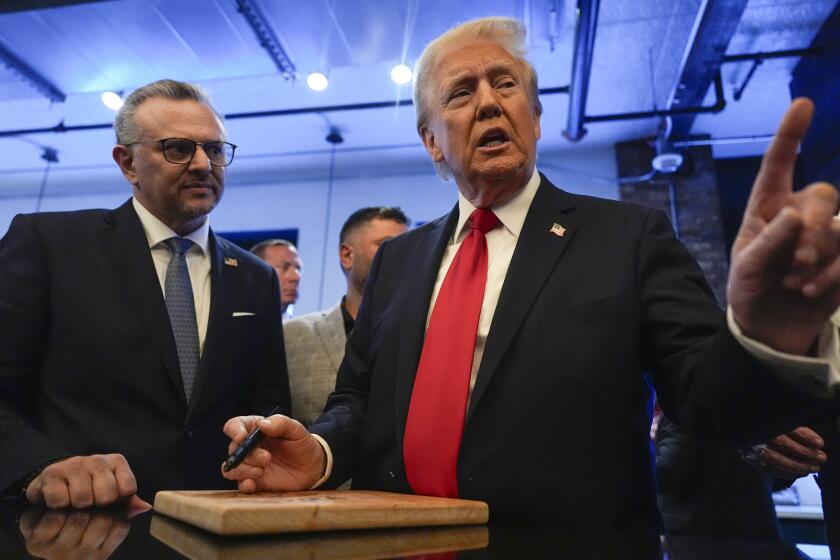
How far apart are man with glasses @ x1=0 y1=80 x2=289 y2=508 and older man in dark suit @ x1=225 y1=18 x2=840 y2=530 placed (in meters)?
0.47

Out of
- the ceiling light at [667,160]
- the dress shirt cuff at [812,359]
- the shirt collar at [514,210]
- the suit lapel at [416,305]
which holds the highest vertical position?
the ceiling light at [667,160]

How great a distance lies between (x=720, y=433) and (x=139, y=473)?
4.16 feet

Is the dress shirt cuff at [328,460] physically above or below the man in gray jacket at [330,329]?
below

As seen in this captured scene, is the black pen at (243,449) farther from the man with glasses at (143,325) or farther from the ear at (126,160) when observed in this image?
the ear at (126,160)

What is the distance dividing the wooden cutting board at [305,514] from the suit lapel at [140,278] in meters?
0.81

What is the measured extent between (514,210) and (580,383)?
1.49ft

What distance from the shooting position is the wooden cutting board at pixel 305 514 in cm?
65

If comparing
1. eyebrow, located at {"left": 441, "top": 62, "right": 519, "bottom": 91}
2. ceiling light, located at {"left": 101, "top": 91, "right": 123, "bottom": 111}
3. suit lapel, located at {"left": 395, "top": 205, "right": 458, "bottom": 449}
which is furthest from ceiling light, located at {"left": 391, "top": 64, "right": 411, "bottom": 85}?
suit lapel, located at {"left": 395, "top": 205, "right": 458, "bottom": 449}

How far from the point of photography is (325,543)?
0.66m

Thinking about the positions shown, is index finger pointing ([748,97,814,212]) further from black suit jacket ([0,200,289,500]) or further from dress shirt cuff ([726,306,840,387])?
black suit jacket ([0,200,289,500])

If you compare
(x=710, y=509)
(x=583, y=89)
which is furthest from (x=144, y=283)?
(x=583, y=89)

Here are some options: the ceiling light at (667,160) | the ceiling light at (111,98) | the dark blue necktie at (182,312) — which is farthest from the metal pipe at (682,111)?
the dark blue necktie at (182,312)

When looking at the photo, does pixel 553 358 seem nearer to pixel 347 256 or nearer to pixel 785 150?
pixel 785 150

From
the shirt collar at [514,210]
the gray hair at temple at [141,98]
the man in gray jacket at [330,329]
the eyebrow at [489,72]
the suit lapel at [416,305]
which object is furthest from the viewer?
the man in gray jacket at [330,329]
